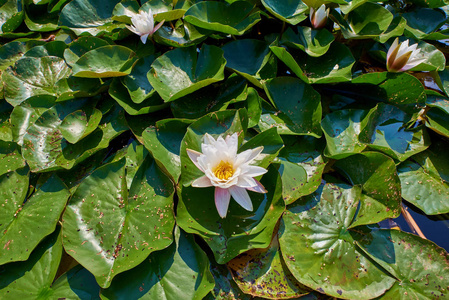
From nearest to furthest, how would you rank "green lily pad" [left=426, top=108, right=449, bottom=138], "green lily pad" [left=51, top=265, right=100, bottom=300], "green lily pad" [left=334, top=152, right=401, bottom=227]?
1. "green lily pad" [left=51, top=265, right=100, bottom=300]
2. "green lily pad" [left=334, top=152, right=401, bottom=227]
3. "green lily pad" [left=426, top=108, right=449, bottom=138]

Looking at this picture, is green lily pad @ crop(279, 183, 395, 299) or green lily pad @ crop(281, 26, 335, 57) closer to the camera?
green lily pad @ crop(279, 183, 395, 299)

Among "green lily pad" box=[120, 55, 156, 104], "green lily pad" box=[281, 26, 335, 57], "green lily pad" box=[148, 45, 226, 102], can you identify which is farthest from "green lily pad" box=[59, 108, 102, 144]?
"green lily pad" box=[281, 26, 335, 57]

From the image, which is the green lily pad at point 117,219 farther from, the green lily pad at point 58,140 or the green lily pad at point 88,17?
the green lily pad at point 88,17

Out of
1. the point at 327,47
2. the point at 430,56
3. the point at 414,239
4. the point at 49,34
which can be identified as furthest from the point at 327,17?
the point at 49,34

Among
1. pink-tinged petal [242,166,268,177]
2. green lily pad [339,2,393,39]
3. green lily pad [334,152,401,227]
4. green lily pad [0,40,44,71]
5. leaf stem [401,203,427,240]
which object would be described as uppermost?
green lily pad [339,2,393,39]

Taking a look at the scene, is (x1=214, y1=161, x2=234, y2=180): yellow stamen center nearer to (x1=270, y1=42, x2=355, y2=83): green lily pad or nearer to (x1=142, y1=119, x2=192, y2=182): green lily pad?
(x1=142, y1=119, x2=192, y2=182): green lily pad

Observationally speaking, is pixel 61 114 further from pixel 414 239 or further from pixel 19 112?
pixel 414 239
